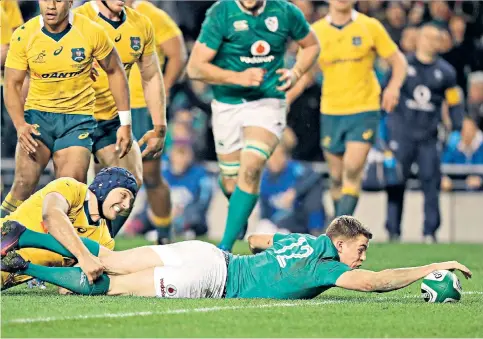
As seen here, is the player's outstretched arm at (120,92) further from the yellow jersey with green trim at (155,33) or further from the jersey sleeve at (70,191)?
the yellow jersey with green trim at (155,33)

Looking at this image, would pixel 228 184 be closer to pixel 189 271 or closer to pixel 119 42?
pixel 119 42

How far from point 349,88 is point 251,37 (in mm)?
2525

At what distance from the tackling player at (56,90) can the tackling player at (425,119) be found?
22.5 feet

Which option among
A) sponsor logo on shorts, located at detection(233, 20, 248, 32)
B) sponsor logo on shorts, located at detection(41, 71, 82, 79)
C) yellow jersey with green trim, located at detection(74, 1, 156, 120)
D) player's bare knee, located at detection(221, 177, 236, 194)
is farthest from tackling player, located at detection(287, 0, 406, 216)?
sponsor logo on shorts, located at detection(41, 71, 82, 79)

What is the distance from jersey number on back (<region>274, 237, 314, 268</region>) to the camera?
788cm

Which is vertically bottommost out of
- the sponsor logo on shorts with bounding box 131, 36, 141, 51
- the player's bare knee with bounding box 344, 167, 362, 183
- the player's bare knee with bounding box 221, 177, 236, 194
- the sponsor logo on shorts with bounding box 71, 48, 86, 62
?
the player's bare knee with bounding box 344, 167, 362, 183

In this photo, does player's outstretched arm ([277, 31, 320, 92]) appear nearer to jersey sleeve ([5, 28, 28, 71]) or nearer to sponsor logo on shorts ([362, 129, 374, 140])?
sponsor logo on shorts ([362, 129, 374, 140])

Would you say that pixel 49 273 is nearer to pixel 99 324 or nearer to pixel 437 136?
pixel 99 324

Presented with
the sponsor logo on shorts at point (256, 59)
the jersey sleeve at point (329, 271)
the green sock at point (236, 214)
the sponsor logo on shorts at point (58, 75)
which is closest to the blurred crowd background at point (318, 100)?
the sponsor logo on shorts at point (256, 59)

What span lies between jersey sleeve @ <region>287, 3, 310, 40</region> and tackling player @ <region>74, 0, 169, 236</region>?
149 centimetres

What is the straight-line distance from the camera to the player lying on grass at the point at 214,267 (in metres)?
7.80

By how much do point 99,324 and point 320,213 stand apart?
9.56 m

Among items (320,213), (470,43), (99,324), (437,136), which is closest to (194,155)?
(320,213)

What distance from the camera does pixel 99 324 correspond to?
664cm
